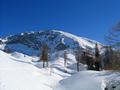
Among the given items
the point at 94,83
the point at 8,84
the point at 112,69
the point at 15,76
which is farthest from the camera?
the point at 94,83

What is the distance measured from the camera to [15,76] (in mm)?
24109

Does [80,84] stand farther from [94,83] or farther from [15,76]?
[15,76]

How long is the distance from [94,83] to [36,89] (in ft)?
25.8

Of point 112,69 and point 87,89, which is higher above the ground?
point 112,69

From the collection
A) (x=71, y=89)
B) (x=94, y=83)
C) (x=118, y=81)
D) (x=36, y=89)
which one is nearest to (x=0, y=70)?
(x=36, y=89)

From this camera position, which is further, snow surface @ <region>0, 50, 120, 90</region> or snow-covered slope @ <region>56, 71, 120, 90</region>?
snow-covered slope @ <region>56, 71, 120, 90</region>

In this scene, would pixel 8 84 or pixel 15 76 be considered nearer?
pixel 8 84

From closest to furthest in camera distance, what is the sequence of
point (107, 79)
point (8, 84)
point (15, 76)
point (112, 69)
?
point (8, 84) < point (15, 76) < point (112, 69) < point (107, 79)

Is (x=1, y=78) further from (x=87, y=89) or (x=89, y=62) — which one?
(x=89, y=62)

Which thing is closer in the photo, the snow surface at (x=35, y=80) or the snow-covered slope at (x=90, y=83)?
the snow surface at (x=35, y=80)

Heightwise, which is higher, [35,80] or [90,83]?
[35,80]

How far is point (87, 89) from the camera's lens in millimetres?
27781

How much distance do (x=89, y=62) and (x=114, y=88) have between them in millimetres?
42031

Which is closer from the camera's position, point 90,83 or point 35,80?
point 35,80
